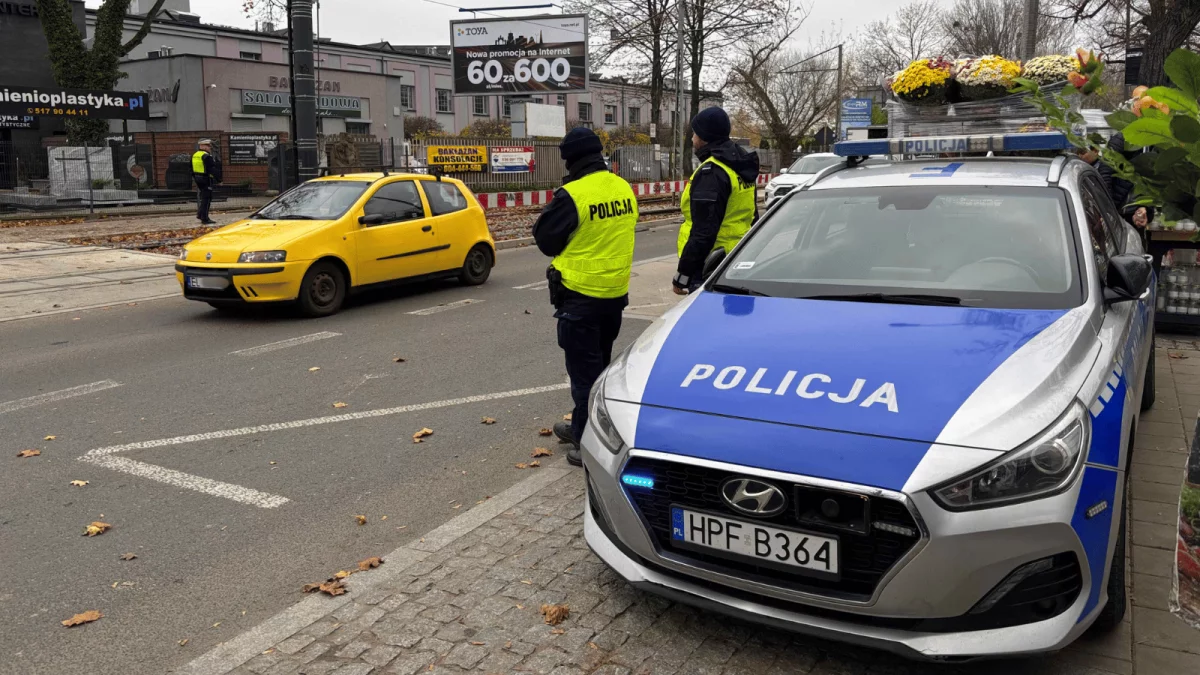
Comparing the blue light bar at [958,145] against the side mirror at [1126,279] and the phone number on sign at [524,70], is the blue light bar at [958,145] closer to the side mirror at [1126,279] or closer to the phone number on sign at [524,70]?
the side mirror at [1126,279]

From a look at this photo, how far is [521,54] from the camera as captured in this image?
117 feet

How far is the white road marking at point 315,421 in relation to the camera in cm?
584

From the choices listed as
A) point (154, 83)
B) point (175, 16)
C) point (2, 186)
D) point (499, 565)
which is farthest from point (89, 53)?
point (499, 565)

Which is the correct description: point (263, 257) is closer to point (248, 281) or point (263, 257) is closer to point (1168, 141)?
point (248, 281)

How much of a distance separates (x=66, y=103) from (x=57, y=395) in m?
22.2

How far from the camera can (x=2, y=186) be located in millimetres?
23625

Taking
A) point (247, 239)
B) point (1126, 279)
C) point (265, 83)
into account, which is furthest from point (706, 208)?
point (265, 83)

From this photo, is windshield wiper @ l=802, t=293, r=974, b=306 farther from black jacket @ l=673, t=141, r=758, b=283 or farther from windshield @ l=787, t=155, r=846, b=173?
windshield @ l=787, t=155, r=846, b=173

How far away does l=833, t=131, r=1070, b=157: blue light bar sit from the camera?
16.9ft

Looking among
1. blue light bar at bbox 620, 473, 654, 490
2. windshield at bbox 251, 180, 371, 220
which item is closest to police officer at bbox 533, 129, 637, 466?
blue light bar at bbox 620, 473, 654, 490

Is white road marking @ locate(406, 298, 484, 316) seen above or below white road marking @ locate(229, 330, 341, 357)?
above

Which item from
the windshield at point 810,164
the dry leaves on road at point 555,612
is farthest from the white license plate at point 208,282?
the windshield at point 810,164

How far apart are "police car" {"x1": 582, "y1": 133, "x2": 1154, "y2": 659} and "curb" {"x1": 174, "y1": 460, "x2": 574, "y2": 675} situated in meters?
0.96

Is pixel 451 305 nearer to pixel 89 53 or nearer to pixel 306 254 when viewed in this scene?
pixel 306 254
